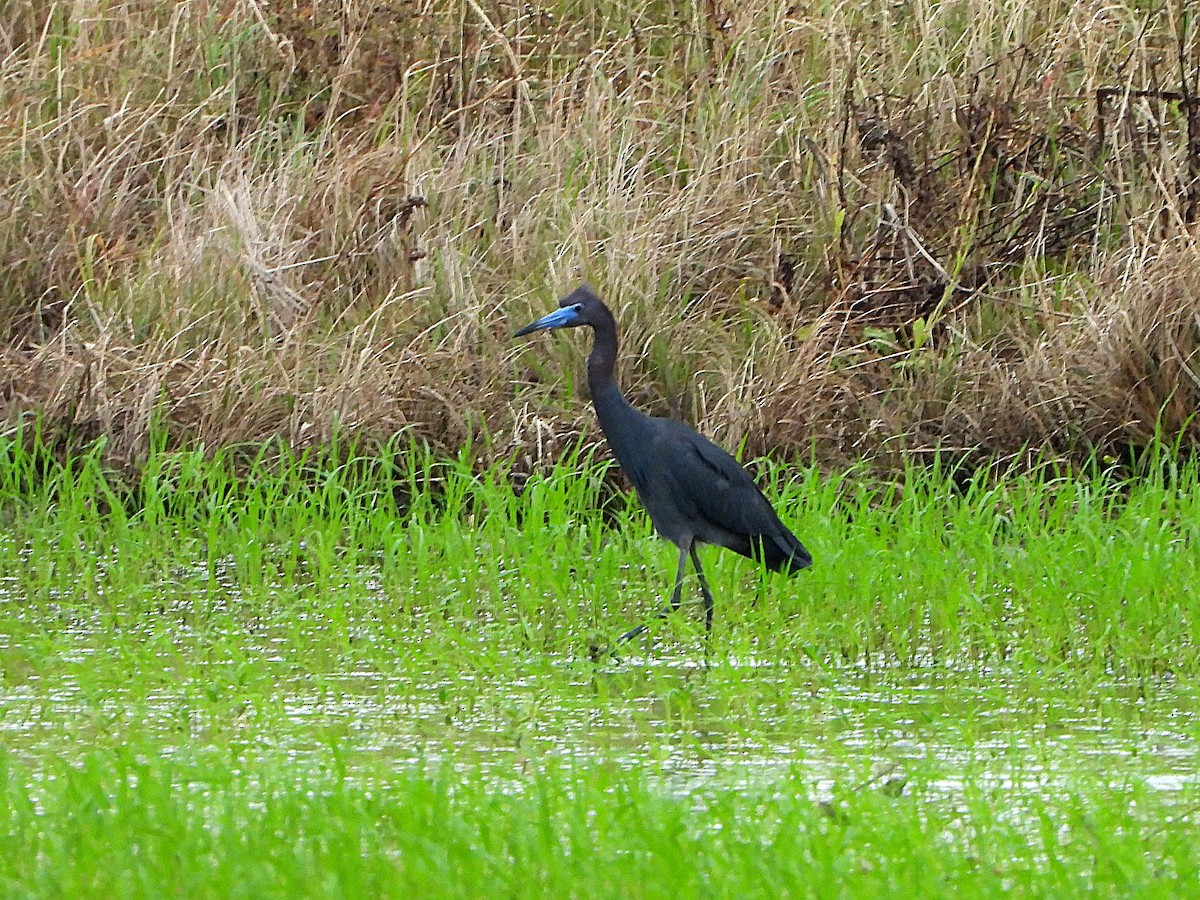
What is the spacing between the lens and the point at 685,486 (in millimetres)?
6098

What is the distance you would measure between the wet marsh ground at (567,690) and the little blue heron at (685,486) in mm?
128

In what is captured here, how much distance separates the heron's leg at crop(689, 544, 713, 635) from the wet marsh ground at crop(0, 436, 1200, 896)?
5 cm

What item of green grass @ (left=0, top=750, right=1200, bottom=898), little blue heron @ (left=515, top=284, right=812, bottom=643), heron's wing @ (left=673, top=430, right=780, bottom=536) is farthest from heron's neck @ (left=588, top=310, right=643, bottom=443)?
green grass @ (left=0, top=750, right=1200, bottom=898)

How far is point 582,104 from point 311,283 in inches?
65.9

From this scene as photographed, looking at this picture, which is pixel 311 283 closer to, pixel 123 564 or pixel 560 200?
pixel 560 200

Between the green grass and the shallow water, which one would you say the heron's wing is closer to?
the shallow water

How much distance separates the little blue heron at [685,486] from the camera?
19.6ft

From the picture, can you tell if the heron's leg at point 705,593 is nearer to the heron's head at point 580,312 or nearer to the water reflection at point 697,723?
the water reflection at point 697,723

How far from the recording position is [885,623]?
5492 mm

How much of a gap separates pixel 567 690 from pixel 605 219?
3.81 m

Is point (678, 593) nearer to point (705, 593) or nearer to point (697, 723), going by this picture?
point (705, 593)

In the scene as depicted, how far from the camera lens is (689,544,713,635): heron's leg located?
18.6 feet

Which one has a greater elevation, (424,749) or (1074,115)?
(1074,115)

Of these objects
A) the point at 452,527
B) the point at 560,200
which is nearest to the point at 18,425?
the point at 452,527
